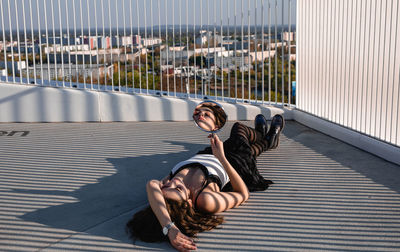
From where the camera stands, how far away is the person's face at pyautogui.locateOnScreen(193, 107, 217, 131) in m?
3.77

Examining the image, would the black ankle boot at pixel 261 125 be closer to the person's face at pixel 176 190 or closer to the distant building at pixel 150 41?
the person's face at pixel 176 190

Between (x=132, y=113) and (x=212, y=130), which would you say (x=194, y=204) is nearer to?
(x=212, y=130)

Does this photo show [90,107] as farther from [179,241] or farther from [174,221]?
[179,241]

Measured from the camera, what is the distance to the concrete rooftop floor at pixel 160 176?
3.49 metres

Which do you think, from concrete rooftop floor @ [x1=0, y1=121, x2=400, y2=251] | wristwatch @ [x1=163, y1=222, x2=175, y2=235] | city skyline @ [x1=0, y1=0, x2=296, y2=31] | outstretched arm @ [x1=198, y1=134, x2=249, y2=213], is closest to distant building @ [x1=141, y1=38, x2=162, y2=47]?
city skyline @ [x1=0, y1=0, x2=296, y2=31]

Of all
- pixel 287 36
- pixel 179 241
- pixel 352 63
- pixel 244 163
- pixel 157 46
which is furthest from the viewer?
pixel 157 46

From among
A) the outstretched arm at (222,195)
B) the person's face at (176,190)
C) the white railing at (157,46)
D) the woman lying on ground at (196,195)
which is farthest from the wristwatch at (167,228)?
the white railing at (157,46)

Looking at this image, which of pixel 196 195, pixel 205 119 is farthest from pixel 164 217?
pixel 205 119

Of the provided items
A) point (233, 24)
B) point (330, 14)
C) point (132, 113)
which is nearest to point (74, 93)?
point (132, 113)

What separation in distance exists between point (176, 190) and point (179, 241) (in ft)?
1.66

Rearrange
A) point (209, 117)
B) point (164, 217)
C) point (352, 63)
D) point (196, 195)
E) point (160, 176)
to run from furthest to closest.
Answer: point (352, 63) < point (160, 176) < point (196, 195) < point (209, 117) < point (164, 217)

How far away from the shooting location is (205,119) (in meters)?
3.77

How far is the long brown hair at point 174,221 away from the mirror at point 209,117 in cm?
58

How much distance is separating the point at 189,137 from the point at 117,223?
9.59 ft
